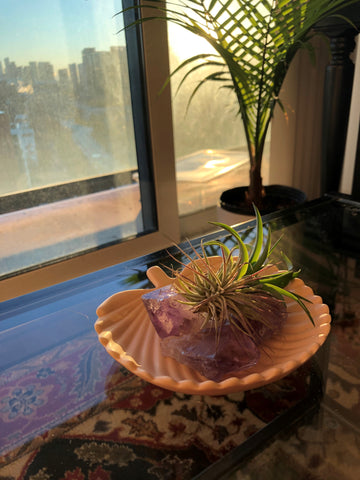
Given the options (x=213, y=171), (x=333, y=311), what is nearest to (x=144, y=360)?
(x=333, y=311)

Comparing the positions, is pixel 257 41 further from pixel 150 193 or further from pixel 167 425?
pixel 167 425

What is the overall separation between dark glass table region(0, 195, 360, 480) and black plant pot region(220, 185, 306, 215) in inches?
30.9

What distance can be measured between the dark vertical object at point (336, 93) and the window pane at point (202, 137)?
34 cm

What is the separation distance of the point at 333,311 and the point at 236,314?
261 mm

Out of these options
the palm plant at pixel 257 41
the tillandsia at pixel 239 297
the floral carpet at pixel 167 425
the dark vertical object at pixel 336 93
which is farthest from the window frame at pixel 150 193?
the tillandsia at pixel 239 297

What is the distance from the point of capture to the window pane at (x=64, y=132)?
4.25 ft

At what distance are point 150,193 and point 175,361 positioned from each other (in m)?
1.18

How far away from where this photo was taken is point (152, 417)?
532mm

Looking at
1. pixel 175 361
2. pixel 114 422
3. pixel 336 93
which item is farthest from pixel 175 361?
pixel 336 93

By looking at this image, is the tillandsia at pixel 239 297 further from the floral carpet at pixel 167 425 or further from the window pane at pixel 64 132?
the window pane at pixel 64 132

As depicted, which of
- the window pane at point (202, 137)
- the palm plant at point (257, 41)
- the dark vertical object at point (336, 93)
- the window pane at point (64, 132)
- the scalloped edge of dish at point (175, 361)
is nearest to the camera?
the scalloped edge of dish at point (175, 361)

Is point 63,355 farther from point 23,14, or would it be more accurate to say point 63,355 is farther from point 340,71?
point 340,71

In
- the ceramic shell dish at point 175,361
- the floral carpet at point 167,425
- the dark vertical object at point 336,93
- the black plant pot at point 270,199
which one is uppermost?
the dark vertical object at point 336,93

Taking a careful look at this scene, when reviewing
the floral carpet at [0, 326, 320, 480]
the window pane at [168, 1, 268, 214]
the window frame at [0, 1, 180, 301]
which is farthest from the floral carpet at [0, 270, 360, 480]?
the window pane at [168, 1, 268, 214]
